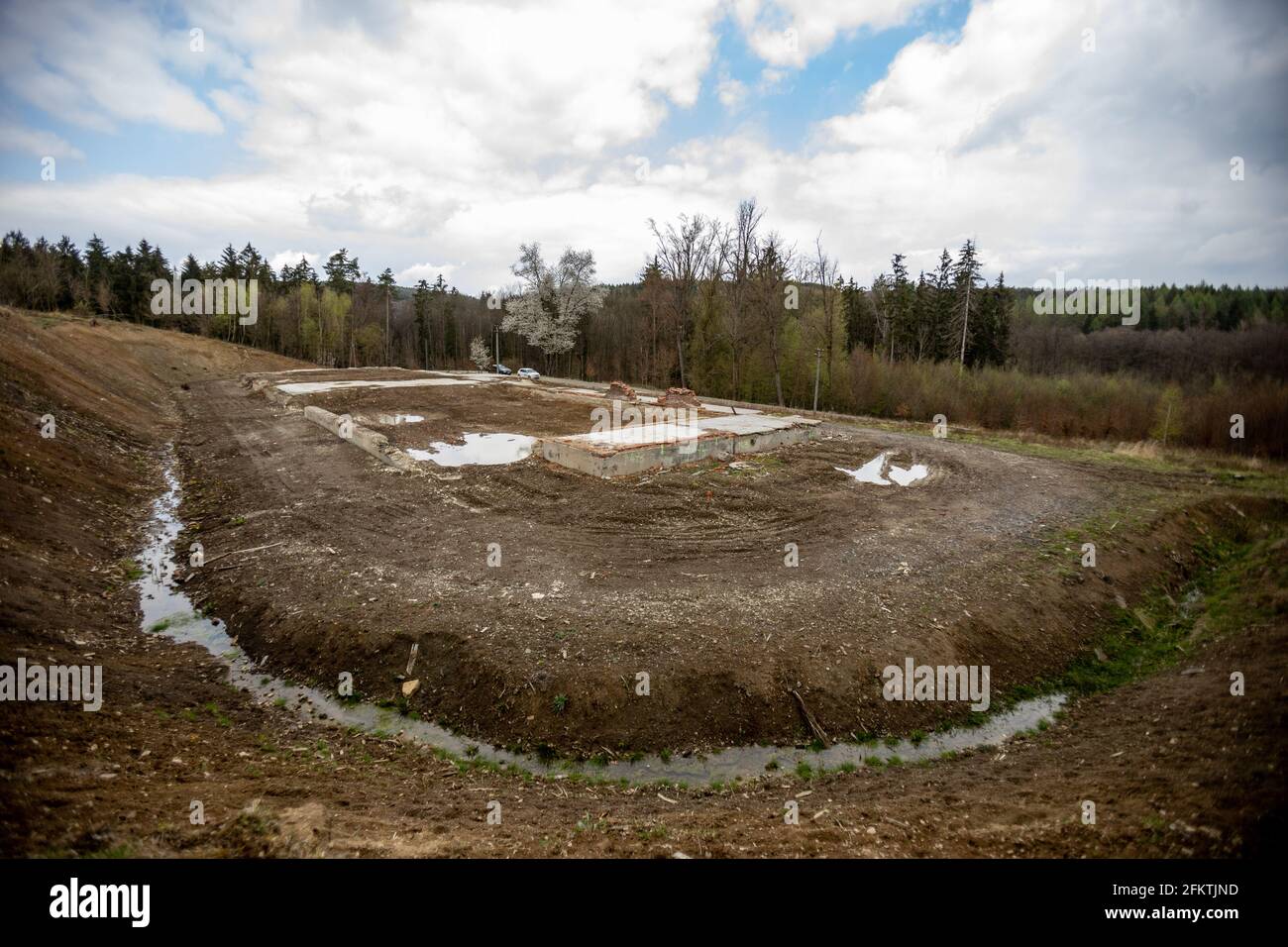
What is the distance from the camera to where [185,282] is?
70688mm

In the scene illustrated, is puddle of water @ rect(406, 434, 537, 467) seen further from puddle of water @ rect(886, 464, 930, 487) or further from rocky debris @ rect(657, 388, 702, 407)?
puddle of water @ rect(886, 464, 930, 487)

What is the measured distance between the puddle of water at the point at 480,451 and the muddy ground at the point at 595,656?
79.8 inches

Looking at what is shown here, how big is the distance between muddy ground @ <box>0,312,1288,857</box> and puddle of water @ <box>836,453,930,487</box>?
123 cm

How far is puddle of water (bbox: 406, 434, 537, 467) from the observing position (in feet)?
52.6

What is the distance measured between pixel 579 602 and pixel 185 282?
87948 mm

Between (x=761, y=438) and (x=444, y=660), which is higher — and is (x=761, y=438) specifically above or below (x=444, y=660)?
above

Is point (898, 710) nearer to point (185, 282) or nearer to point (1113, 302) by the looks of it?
point (1113, 302)

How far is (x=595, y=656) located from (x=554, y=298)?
48.4m

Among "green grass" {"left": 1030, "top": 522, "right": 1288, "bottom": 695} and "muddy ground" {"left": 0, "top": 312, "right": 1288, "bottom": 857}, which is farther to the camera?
"green grass" {"left": 1030, "top": 522, "right": 1288, "bottom": 695}

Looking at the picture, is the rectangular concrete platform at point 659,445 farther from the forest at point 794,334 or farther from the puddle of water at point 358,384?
the puddle of water at point 358,384

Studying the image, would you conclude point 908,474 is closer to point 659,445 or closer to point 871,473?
point 871,473

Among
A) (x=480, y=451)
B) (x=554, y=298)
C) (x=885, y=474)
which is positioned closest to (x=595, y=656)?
(x=885, y=474)

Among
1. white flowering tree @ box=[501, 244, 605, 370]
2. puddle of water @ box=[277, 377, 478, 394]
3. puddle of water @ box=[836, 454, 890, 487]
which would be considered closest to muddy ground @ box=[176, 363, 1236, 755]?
puddle of water @ box=[836, 454, 890, 487]
